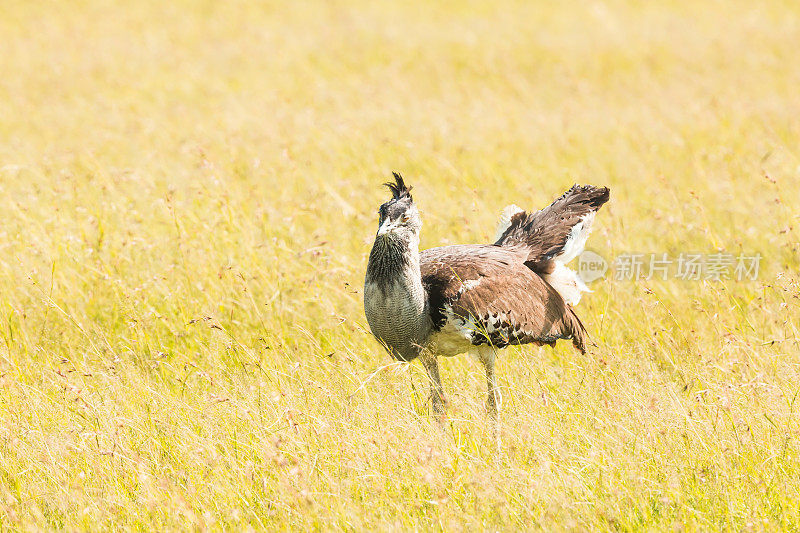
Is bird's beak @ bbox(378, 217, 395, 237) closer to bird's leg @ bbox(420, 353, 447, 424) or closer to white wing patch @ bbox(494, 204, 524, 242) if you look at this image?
bird's leg @ bbox(420, 353, 447, 424)

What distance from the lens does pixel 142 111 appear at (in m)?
12.5

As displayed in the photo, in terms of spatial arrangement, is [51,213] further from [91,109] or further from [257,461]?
[91,109]

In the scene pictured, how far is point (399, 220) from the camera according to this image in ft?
15.3

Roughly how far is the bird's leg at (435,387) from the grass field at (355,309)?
0.09 meters

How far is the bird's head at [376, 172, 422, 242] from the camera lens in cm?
462

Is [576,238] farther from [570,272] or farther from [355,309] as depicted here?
[355,309]

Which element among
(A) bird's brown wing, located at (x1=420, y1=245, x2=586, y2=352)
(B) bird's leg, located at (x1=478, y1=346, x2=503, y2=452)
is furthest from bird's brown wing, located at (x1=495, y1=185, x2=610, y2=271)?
(B) bird's leg, located at (x1=478, y1=346, x2=503, y2=452)

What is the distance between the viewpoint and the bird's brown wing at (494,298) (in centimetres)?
498

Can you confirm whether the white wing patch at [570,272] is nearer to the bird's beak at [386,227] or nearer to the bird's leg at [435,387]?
the bird's leg at [435,387]

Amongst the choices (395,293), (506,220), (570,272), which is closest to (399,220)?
(395,293)

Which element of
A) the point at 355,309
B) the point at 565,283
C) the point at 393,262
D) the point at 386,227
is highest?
the point at 386,227

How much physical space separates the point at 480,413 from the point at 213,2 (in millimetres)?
17283

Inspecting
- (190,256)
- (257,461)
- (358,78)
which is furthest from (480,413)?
(358,78)

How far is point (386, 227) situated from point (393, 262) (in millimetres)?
236
